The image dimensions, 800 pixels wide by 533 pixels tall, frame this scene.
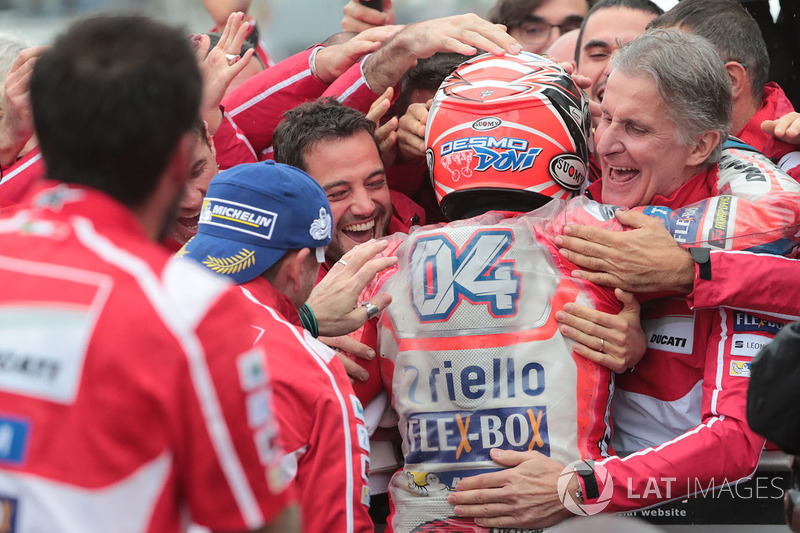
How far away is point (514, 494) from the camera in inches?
102

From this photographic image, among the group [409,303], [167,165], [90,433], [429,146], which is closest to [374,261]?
[409,303]

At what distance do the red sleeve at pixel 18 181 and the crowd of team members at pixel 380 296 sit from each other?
0.02 meters

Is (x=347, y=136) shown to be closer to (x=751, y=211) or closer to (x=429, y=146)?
(x=429, y=146)

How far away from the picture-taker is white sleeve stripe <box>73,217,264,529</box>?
1.31 m

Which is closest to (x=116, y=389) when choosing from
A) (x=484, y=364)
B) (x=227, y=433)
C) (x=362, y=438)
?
(x=227, y=433)

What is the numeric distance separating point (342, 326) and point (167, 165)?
1.43 m

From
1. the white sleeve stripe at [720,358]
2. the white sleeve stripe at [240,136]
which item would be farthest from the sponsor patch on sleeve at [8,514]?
the white sleeve stripe at [240,136]

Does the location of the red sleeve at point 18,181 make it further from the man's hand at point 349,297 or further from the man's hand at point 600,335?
the man's hand at point 600,335

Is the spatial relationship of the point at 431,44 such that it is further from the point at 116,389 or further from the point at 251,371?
the point at 116,389

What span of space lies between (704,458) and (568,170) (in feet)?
3.35

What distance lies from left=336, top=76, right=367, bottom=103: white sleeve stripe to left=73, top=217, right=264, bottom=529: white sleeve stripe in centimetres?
292

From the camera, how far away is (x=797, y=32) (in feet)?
15.8

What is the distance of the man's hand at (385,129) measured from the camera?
3.83 m

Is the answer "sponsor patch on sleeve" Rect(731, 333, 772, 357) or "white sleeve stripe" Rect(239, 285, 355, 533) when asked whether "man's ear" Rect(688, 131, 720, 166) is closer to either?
"sponsor patch on sleeve" Rect(731, 333, 772, 357)
